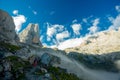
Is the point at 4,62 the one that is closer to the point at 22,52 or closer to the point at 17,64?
the point at 17,64

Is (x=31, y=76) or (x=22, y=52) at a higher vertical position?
(x=22, y=52)

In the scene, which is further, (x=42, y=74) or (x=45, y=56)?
(x=45, y=56)

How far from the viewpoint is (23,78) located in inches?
3792

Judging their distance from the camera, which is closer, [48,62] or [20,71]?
[20,71]

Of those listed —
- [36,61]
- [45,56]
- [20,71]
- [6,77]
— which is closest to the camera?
[6,77]

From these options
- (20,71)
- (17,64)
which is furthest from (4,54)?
(20,71)

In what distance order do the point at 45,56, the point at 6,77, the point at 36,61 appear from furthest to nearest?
the point at 45,56, the point at 36,61, the point at 6,77

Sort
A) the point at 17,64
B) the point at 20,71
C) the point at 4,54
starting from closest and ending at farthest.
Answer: the point at 20,71
the point at 17,64
the point at 4,54

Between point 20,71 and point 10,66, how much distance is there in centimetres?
455

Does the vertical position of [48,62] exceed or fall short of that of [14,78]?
it exceeds it

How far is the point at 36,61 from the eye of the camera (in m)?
128

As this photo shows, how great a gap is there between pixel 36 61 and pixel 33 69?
20751 millimetres

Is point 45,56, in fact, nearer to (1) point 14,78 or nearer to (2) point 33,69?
(2) point 33,69

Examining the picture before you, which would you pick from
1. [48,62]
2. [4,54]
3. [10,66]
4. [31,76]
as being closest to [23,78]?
[31,76]
